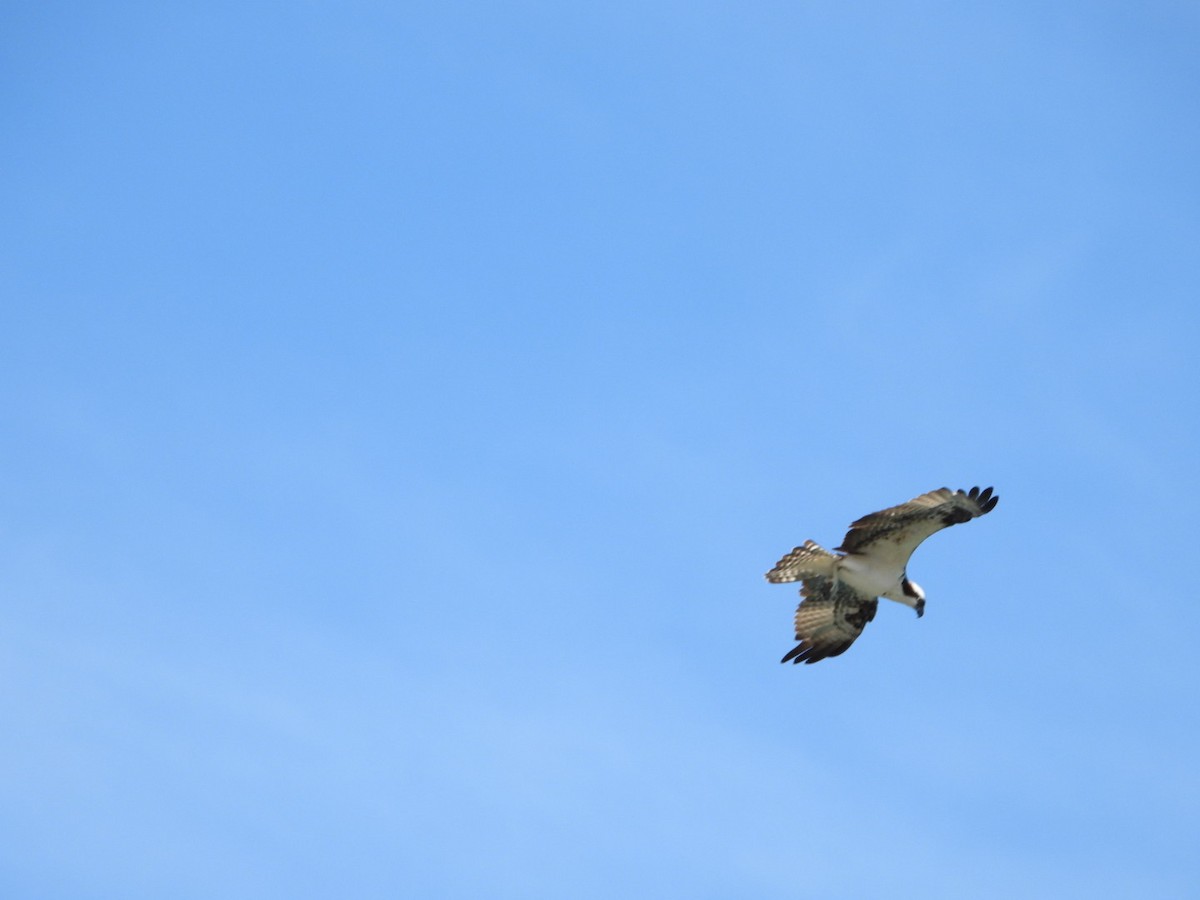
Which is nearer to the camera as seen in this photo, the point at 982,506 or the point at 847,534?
the point at 982,506

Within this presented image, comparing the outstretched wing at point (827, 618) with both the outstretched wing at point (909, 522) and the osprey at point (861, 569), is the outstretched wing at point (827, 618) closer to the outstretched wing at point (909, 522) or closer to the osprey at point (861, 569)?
the osprey at point (861, 569)

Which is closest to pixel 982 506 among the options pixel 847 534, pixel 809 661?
pixel 847 534

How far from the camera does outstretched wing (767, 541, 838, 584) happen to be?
1938cm

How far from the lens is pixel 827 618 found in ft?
65.2

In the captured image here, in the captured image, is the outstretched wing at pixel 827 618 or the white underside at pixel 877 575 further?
the outstretched wing at pixel 827 618

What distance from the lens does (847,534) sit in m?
19.1

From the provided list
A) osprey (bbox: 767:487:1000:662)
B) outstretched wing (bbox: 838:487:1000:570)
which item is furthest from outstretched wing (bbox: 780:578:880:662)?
outstretched wing (bbox: 838:487:1000:570)

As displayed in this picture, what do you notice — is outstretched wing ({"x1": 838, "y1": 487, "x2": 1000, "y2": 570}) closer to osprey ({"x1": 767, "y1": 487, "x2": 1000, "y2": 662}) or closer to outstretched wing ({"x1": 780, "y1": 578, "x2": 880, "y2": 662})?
osprey ({"x1": 767, "y1": 487, "x2": 1000, "y2": 662})

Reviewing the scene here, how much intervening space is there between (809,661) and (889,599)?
1.34 meters

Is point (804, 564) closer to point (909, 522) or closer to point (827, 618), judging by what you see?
point (827, 618)

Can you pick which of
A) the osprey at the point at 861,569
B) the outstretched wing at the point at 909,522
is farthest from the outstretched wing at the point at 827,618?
the outstretched wing at the point at 909,522

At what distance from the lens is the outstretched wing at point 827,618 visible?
19.6 m

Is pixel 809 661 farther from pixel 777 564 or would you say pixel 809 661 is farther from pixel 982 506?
pixel 982 506

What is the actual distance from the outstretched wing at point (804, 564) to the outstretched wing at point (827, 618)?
0.14 metres
